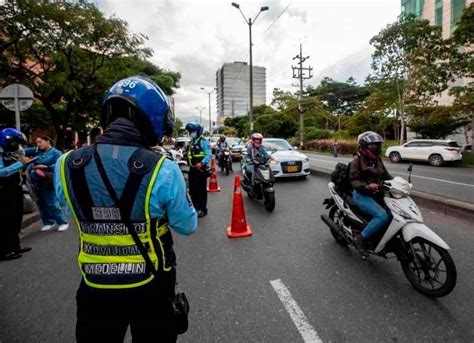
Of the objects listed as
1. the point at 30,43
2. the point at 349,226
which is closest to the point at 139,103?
the point at 349,226

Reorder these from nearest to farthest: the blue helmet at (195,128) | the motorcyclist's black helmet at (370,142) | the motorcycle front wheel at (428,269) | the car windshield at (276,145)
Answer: the motorcycle front wheel at (428,269) < the motorcyclist's black helmet at (370,142) < the blue helmet at (195,128) < the car windshield at (276,145)

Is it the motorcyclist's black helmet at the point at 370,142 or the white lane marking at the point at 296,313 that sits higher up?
the motorcyclist's black helmet at the point at 370,142

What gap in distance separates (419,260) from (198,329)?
2.26 metres

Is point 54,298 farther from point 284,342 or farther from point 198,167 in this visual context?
point 198,167

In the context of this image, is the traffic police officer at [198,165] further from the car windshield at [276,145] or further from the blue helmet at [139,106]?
the car windshield at [276,145]

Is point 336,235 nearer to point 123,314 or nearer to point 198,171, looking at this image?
point 198,171

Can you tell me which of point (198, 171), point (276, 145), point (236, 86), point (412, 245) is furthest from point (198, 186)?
point (236, 86)

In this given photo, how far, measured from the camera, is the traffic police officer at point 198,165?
577cm

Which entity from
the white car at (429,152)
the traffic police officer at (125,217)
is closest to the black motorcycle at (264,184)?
the traffic police officer at (125,217)

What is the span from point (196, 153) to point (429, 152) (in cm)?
1622

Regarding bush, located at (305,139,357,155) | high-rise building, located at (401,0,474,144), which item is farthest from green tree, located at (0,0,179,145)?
high-rise building, located at (401,0,474,144)

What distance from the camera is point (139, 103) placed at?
1.38m

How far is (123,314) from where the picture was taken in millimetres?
1326

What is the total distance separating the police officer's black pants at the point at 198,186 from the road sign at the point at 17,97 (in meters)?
3.91
